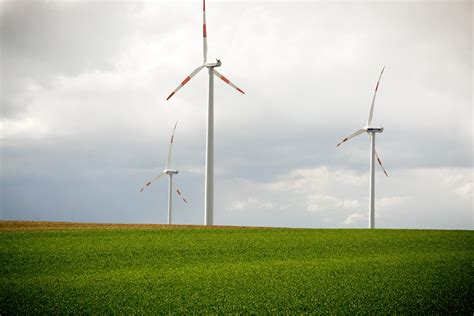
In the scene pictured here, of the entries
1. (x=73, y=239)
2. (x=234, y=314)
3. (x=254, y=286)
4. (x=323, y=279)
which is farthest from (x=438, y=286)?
(x=73, y=239)

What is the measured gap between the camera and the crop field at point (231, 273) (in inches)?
582

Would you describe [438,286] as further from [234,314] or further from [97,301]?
[97,301]

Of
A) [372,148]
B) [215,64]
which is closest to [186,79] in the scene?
[215,64]

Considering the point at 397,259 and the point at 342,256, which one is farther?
the point at 342,256

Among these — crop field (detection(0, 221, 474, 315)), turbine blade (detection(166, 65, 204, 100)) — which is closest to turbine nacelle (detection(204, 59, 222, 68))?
turbine blade (detection(166, 65, 204, 100))

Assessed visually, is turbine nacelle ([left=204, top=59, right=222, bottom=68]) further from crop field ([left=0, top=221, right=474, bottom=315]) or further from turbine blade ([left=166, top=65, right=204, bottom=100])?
crop field ([left=0, top=221, right=474, bottom=315])

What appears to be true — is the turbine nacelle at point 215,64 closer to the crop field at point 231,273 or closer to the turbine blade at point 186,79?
the turbine blade at point 186,79

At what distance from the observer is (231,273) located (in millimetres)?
20703

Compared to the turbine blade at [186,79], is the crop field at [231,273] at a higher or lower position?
lower

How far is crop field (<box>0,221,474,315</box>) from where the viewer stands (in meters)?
14.8

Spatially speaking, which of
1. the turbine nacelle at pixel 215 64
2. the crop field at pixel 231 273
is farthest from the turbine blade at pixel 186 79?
the crop field at pixel 231 273

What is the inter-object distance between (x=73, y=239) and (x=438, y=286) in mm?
22761

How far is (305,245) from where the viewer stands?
31047 mm

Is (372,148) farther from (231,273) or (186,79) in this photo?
(231,273)
